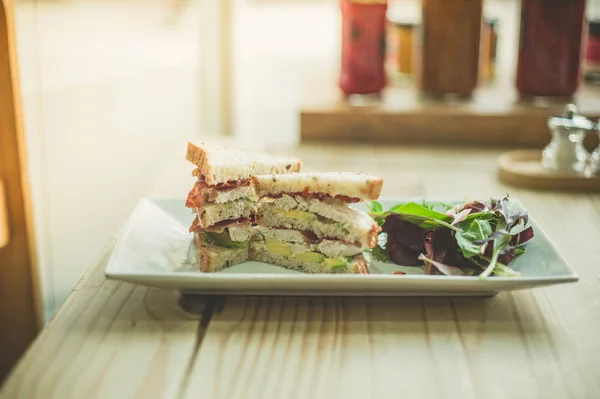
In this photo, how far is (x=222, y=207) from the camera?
1147mm

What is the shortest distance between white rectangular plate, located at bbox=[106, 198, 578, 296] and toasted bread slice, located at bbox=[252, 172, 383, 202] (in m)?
0.12

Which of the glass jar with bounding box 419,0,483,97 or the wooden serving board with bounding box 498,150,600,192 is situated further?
the glass jar with bounding box 419,0,483,97

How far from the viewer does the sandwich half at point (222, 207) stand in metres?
1.13

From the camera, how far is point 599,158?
172 cm

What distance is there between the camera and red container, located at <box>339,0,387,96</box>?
2070 mm

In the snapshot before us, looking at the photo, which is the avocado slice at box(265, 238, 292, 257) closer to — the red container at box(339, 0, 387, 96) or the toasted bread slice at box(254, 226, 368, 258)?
the toasted bread slice at box(254, 226, 368, 258)

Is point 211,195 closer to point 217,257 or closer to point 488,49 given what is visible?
point 217,257

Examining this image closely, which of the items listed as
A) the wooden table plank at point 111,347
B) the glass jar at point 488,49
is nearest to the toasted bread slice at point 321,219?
the wooden table plank at point 111,347

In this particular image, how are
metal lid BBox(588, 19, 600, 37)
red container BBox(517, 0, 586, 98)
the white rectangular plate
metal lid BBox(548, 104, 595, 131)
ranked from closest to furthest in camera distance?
the white rectangular plate → metal lid BBox(548, 104, 595, 131) → red container BBox(517, 0, 586, 98) → metal lid BBox(588, 19, 600, 37)

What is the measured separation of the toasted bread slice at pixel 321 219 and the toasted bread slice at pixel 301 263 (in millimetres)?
29

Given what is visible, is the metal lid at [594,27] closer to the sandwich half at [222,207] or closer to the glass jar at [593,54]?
the glass jar at [593,54]

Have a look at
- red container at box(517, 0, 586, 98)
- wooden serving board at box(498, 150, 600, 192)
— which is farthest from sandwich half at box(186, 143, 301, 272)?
red container at box(517, 0, 586, 98)

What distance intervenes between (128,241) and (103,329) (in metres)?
0.19

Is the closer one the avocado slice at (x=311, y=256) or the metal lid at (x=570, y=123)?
the avocado slice at (x=311, y=256)
